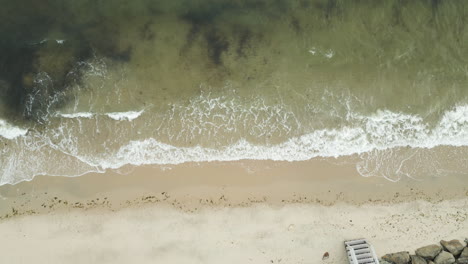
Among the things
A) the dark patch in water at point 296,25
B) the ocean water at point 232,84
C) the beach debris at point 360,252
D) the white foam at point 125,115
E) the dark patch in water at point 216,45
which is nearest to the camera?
the beach debris at point 360,252

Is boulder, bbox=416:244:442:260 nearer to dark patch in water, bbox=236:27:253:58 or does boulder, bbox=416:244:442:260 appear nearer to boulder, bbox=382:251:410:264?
boulder, bbox=382:251:410:264

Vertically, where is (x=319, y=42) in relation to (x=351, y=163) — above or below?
above

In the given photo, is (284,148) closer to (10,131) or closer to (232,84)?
(232,84)

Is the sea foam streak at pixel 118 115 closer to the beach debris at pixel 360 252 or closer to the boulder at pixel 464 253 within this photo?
the beach debris at pixel 360 252

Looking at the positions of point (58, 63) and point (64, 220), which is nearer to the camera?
point (64, 220)

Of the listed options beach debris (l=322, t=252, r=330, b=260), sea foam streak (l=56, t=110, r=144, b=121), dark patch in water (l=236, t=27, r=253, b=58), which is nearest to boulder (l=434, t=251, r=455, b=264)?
beach debris (l=322, t=252, r=330, b=260)

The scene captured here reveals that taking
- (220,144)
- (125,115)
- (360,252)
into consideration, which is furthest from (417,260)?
(125,115)

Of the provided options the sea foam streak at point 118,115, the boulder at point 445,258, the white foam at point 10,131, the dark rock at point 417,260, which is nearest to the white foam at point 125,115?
the sea foam streak at point 118,115

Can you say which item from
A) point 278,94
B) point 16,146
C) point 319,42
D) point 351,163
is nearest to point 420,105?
point 351,163

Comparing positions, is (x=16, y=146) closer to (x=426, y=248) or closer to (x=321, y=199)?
(x=321, y=199)
